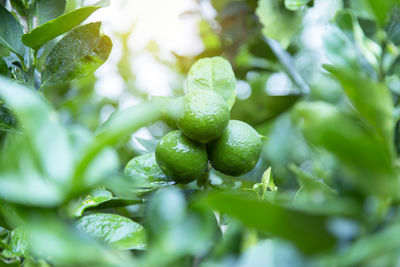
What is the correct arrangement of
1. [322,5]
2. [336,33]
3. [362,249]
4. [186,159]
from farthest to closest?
[322,5], [336,33], [186,159], [362,249]

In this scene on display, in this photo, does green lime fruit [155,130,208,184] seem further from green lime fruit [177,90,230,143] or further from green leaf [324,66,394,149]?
green leaf [324,66,394,149]

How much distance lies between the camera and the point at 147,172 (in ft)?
2.67

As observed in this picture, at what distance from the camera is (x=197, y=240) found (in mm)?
345

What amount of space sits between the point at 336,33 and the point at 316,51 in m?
1.45

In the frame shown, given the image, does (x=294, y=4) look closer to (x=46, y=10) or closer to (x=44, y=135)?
(x=46, y=10)

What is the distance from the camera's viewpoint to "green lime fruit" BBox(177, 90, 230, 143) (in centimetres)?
74

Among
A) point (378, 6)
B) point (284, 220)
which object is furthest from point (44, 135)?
point (378, 6)

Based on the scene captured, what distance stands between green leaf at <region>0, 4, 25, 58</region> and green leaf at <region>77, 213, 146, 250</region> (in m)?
0.37

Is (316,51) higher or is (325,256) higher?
(325,256)

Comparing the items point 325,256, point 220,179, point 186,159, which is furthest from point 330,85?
point 325,256

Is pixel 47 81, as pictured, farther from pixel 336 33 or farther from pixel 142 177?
Result: pixel 336 33

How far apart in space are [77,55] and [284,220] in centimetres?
59

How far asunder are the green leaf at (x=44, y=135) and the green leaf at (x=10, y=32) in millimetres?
443

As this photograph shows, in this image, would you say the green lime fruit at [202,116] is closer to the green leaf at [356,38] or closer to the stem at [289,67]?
the green leaf at [356,38]
